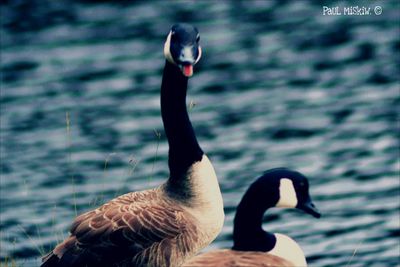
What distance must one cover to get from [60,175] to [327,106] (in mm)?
5150

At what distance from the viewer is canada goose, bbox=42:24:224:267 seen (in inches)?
442

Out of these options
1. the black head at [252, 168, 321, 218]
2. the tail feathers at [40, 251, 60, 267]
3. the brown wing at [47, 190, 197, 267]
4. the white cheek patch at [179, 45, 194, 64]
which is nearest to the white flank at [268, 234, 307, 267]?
the black head at [252, 168, 321, 218]

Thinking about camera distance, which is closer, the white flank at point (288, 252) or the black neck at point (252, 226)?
the white flank at point (288, 252)

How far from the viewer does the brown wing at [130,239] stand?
11219 millimetres

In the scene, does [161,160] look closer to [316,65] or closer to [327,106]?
[327,106]

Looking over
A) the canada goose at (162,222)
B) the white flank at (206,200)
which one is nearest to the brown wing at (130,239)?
the canada goose at (162,222)

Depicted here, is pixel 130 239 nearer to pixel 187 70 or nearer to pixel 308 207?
pixel 187 70

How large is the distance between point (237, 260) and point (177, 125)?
9.62 ft

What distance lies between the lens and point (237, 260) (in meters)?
9.64

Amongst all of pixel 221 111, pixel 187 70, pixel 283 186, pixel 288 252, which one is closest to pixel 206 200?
pixel 187 70

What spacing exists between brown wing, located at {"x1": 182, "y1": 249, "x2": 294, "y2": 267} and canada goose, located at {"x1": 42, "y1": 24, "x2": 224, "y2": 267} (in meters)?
1.43

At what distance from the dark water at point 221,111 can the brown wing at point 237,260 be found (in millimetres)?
6073

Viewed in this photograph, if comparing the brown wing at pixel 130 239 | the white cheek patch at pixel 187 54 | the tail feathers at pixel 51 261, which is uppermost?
the white cheek patch at pixel 187 54

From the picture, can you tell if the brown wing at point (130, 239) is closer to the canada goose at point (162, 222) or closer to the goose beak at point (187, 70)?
the canada goose at point (162, 222)
